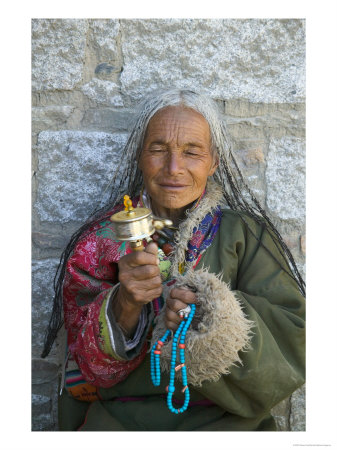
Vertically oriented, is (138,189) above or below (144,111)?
below

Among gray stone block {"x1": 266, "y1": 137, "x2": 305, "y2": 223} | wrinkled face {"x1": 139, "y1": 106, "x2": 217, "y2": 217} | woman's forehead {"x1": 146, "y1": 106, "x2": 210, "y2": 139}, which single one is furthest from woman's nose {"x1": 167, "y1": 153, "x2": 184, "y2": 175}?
gray stone block {"x1": 266, "y1": 137, "x2": 305, "y2": 223}

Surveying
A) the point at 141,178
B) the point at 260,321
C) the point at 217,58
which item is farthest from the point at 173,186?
the point at 217,58

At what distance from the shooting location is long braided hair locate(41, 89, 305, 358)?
1.85 m

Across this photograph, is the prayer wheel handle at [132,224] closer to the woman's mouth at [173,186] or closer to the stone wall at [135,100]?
the woman's mouth at [173,186]

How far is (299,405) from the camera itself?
2.24 m

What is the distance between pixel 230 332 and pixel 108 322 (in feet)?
1.38

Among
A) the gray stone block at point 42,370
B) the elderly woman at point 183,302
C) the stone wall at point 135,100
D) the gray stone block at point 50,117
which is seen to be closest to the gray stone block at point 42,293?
the stone wall at point 135,100

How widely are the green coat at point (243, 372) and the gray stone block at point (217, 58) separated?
2.44 feet

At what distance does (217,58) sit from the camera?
221 cm

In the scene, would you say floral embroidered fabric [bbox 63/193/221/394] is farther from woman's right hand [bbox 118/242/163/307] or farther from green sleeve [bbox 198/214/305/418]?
woman's right hand [bbox 118/242/163/307]

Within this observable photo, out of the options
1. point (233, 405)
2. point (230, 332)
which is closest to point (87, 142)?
point (230, 332)

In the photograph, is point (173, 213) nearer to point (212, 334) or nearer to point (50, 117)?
point (212, 334)

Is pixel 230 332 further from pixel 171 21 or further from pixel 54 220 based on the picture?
pixel 171 21

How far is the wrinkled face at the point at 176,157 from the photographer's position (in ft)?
5.74
